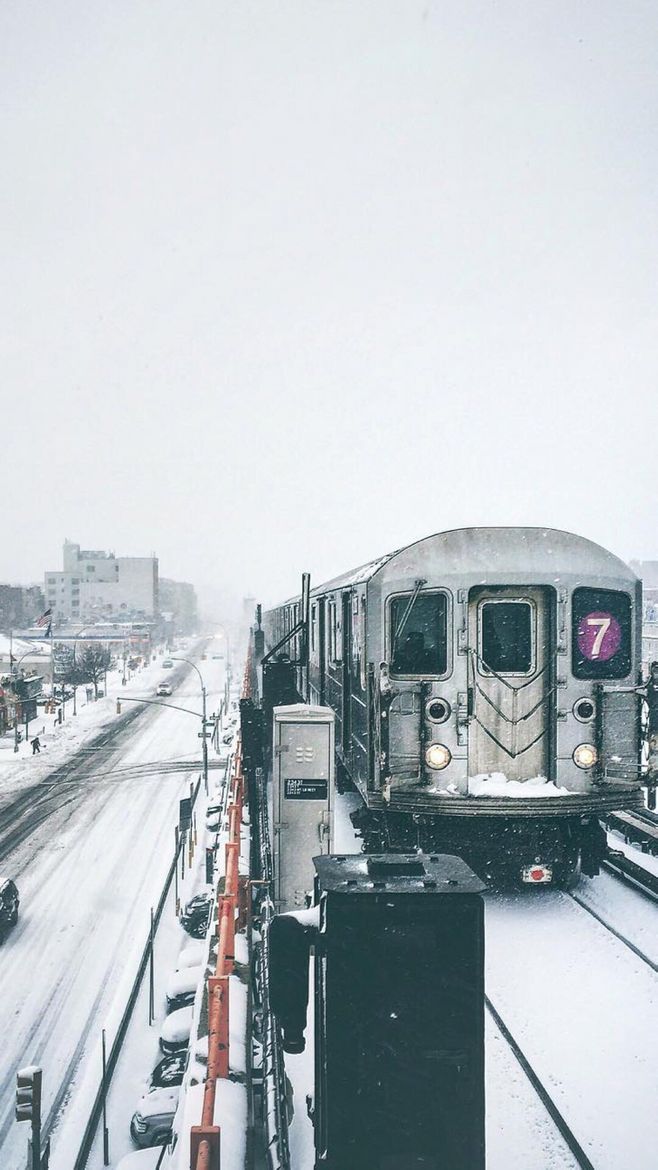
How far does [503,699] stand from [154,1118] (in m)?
7.50

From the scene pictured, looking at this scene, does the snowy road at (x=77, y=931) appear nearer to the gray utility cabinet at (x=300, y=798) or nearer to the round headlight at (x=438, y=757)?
the gray utility cabinet at (x=300, y=798)

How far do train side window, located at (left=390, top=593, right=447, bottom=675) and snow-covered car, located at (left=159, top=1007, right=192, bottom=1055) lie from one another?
7.68 m

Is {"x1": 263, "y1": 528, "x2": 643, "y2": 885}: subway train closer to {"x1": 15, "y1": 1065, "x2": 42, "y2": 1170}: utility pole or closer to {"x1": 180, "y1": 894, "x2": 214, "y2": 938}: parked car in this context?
{"x1": 15, "y1": 1065, "x2": 42, "y2": 1170}: utility pole

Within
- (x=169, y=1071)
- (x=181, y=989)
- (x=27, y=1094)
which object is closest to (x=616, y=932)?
(x=27, y=1094)

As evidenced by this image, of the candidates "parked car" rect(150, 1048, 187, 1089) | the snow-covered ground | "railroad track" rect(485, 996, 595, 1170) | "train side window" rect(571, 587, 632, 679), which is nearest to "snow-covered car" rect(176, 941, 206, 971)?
"parked car" rect(150, 1048, 187, 1089)

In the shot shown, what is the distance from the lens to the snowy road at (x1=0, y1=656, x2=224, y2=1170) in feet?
40.1

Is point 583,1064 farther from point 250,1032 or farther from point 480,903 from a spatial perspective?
point 480,903

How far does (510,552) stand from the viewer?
8.62m

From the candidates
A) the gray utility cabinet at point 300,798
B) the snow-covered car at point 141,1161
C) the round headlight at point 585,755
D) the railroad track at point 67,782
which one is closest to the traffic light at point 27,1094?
the snow-covered car at point 141,1161

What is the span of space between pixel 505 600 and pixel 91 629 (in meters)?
90.0

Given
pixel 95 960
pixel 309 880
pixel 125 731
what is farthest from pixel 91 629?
pixel 309 880

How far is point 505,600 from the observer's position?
859 centimetres

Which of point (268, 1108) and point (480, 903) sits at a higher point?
point (480, 903)

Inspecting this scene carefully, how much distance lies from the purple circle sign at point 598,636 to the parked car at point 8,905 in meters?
15.0
